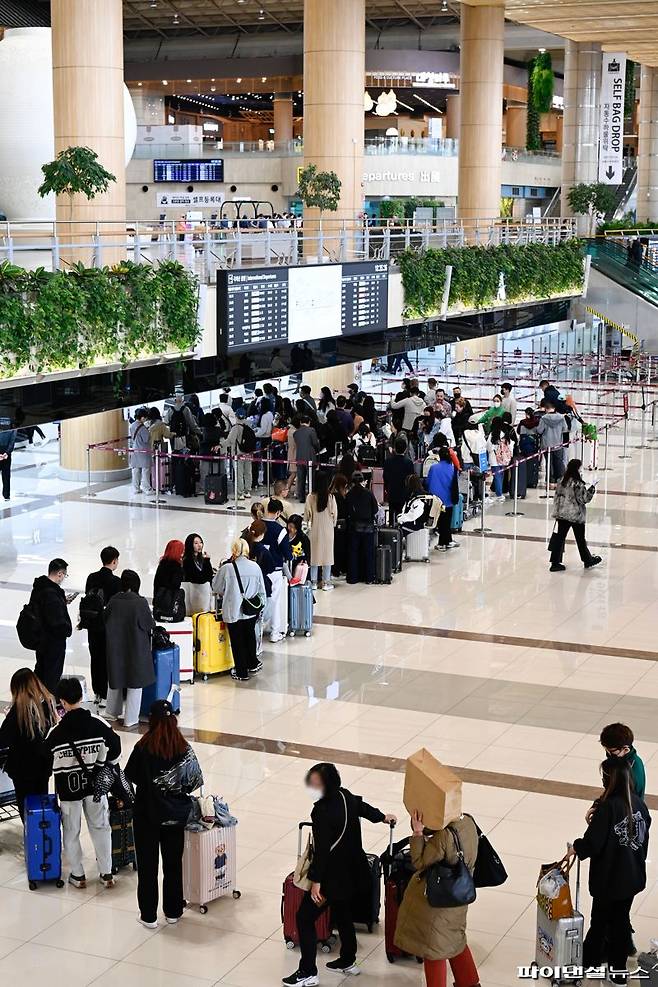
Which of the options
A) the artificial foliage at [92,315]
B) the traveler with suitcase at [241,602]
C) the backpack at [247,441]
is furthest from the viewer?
the backpack at [247,441]

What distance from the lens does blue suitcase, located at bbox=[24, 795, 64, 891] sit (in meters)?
7.62

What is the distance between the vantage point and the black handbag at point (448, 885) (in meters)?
6.04

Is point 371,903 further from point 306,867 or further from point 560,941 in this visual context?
point 560,941

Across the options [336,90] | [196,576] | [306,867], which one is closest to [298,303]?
[196,576]

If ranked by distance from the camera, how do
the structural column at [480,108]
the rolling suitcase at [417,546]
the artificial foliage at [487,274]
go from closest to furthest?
1. the rolling suitcase at [417,546]
2. the artificial foliage at [487,274]
3. the structural column at [480,108]

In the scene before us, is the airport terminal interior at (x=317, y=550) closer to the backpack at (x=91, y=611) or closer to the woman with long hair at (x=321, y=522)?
the woman with long hair at (x=321, y=522)

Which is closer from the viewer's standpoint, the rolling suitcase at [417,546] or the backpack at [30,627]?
the backpack at [30,627]

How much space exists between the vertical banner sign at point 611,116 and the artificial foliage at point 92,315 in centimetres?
2732

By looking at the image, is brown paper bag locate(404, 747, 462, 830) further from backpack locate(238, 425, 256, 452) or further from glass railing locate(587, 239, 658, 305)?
glass railing locate(587, 239, 658, 305)

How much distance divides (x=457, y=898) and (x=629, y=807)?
0.96m

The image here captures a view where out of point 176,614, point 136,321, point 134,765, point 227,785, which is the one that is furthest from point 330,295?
point 134,765

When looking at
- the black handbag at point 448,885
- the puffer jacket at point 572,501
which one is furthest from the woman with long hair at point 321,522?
the black handbag at point 448,885

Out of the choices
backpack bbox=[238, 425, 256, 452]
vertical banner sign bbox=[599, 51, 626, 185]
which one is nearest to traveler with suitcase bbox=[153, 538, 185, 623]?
backpack bbox=[238, 425, 256, 452]

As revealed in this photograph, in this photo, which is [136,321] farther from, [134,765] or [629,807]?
[629,807]
